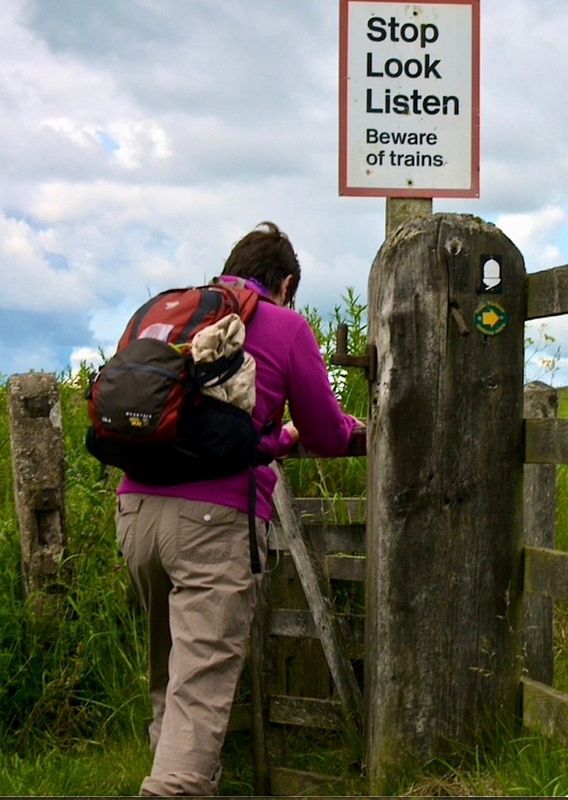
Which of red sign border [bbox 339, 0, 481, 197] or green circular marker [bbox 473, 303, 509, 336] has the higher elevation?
red sign border [bbox 339, 0, 481, 197]

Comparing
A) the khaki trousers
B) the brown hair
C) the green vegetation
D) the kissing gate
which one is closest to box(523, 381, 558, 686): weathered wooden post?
the green vegetation

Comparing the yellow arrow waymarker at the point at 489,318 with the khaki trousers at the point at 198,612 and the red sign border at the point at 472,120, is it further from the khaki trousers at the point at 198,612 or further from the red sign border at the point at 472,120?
the red sign border at the point at 472,120

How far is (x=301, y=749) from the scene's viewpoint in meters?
5.07

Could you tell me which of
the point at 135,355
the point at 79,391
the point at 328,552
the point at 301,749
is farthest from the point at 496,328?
the point at 79,391

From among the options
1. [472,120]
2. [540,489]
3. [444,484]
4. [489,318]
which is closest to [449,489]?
[444,484]

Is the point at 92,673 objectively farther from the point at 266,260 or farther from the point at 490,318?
the point at 490,318

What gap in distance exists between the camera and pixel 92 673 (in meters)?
5.46

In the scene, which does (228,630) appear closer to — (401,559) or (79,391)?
(401,559)

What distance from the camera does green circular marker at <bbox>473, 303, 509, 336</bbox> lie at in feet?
12.6

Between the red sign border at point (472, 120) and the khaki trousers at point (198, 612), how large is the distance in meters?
1.98

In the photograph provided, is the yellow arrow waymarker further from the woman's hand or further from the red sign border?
the red sign border

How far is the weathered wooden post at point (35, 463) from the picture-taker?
5645 mm

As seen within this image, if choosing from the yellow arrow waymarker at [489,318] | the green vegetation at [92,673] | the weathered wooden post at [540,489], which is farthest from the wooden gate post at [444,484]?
the weathered wooden post at [540,489]

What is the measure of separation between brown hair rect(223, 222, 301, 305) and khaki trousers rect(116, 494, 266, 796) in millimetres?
861
